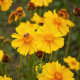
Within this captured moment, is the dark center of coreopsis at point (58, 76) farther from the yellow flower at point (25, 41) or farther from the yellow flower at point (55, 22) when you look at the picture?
the yellow flower at point (55, 22)

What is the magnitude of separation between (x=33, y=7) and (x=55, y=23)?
0.24 m

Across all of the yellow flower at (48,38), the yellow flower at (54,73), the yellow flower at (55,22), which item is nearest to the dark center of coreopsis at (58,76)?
the yellow flower at (54,73)

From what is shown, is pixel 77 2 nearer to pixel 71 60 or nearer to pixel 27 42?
pixel 71 60

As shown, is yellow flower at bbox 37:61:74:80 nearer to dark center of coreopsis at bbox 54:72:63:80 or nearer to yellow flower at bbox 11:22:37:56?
dark center of coreopsis at bbox 54:72:63:80

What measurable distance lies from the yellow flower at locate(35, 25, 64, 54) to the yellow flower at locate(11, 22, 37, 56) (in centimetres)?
4

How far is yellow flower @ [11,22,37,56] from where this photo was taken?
0.87 metres

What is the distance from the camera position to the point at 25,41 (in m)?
0.90

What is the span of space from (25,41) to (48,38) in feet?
0.41

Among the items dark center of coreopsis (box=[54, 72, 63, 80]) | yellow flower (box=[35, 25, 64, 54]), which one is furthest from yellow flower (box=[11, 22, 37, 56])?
dark center of coreopsis (box=[54, 72, 63, 80])

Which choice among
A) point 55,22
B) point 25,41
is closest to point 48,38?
point 25,41

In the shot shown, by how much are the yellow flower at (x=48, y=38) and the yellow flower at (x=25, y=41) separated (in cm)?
4

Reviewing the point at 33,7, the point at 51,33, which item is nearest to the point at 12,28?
the point at 33,7

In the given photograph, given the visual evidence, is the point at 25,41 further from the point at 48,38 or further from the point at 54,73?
the point at 54,73

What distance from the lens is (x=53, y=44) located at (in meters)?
0.88
